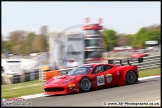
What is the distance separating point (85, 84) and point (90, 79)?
24 cm

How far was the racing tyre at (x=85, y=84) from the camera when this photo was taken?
10.7 m

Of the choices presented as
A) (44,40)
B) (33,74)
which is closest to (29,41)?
(44,40)

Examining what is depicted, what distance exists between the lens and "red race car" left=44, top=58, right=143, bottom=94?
1054 cm

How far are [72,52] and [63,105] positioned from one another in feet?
90.7

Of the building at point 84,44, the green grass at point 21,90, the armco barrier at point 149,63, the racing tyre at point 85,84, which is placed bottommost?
the green grass at point 21,90

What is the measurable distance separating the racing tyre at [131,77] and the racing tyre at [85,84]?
1.82m

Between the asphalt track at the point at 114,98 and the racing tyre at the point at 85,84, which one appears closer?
the asphalt track at the point at 114,98

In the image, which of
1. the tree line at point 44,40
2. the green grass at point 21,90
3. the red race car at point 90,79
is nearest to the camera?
the red race car at point 90,79

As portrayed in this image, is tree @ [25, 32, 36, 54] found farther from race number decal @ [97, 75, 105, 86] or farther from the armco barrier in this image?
race number decal @ [97, 75, 105, 86]

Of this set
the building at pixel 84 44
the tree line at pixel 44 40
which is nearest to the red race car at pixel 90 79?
the building at pixel 84 44

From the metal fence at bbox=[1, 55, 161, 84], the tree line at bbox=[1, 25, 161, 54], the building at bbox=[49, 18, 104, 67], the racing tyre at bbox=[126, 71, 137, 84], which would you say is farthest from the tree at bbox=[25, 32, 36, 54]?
the racing tyre at bbox=[126, 71, 137, 84]

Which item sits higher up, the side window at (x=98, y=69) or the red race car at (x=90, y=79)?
the side window at (x=98, y=69)

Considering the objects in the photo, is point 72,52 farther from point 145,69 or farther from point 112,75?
point 112,75

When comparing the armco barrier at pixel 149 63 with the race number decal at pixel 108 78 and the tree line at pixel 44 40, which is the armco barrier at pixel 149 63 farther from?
the tree line at pixel 44 40
